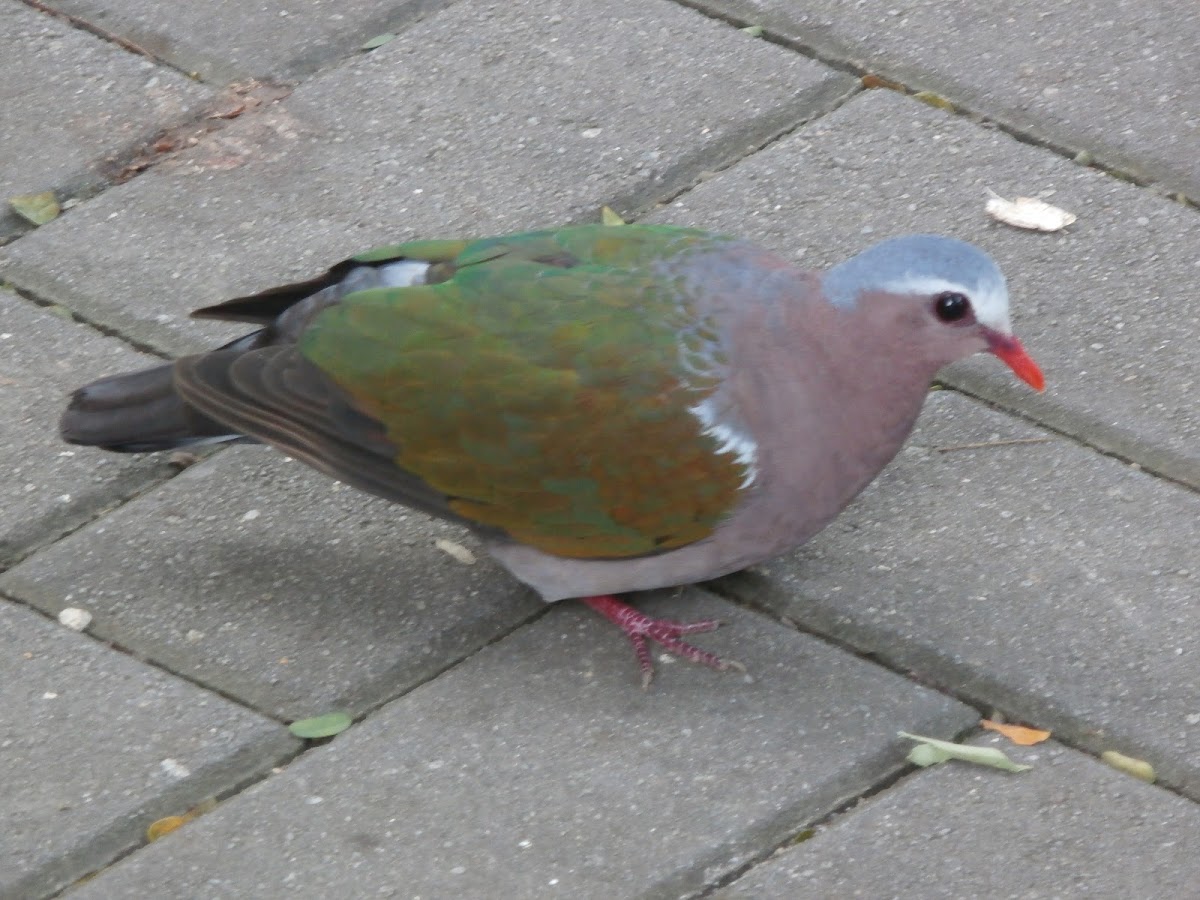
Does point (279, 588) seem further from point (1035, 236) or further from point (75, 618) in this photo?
point (1035, 236)

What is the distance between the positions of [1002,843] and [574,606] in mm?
869

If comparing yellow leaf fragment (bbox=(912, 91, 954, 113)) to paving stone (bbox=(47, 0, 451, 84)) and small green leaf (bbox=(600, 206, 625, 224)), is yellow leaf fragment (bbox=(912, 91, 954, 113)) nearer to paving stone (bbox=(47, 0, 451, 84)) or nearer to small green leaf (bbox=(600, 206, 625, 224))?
small green leaf (bbox=(600, 206, 625, 224))

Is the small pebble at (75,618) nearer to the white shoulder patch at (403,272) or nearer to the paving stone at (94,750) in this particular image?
the paving stone at (94,750)

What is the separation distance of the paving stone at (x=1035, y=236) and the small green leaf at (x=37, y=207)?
1.31m

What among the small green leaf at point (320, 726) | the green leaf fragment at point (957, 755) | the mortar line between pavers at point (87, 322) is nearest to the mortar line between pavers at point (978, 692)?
the green leaf fragment at point (957, 755)

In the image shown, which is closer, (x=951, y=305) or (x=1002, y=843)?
(x=1002, y=843)

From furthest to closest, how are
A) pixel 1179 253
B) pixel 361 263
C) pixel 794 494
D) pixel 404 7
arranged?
pixel 404 7 < pixel 1179 253 < pixel 361 263 < pixel 794 494

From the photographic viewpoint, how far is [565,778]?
306cm

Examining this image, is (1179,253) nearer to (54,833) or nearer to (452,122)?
(452,122)

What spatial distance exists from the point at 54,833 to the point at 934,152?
2405 mm

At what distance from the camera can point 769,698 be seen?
320 cm

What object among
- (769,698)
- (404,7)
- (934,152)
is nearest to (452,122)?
(404,7)

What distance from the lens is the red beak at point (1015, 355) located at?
317 cm

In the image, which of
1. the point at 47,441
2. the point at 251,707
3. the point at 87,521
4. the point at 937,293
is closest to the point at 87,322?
the point at 47,441
